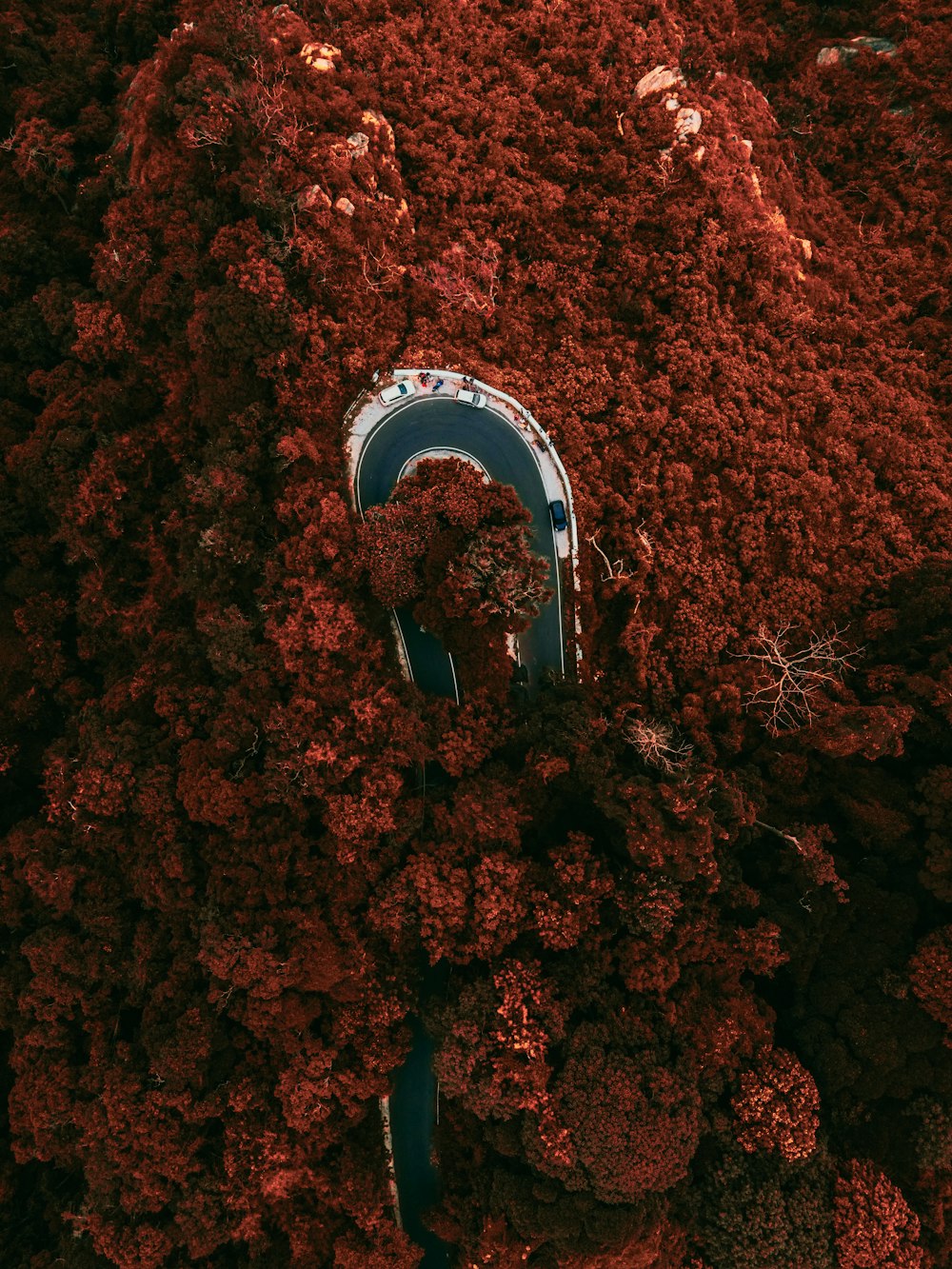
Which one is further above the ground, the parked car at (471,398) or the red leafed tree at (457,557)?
the parked car at (471,398)

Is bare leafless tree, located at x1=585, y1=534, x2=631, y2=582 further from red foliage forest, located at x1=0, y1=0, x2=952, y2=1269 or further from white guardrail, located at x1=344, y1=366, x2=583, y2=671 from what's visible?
white guardrail, located at x1=344, y1=366, x2=583, y2=671

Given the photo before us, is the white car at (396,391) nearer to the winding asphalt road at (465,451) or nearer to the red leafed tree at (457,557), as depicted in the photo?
the winding asphalt road at (465,451)

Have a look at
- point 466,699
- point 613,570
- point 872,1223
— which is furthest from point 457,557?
point 872,1223

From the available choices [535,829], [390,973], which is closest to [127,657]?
[390,973]

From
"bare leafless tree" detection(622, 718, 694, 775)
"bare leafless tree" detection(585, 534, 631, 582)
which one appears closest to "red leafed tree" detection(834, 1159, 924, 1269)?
"bare leafless tree" detection(622, 718, 694, 775)

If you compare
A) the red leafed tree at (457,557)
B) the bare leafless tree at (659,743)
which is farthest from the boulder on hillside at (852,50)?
the bare leafless tree at (659,743)

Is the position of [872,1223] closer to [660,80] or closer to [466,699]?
[466,699]
